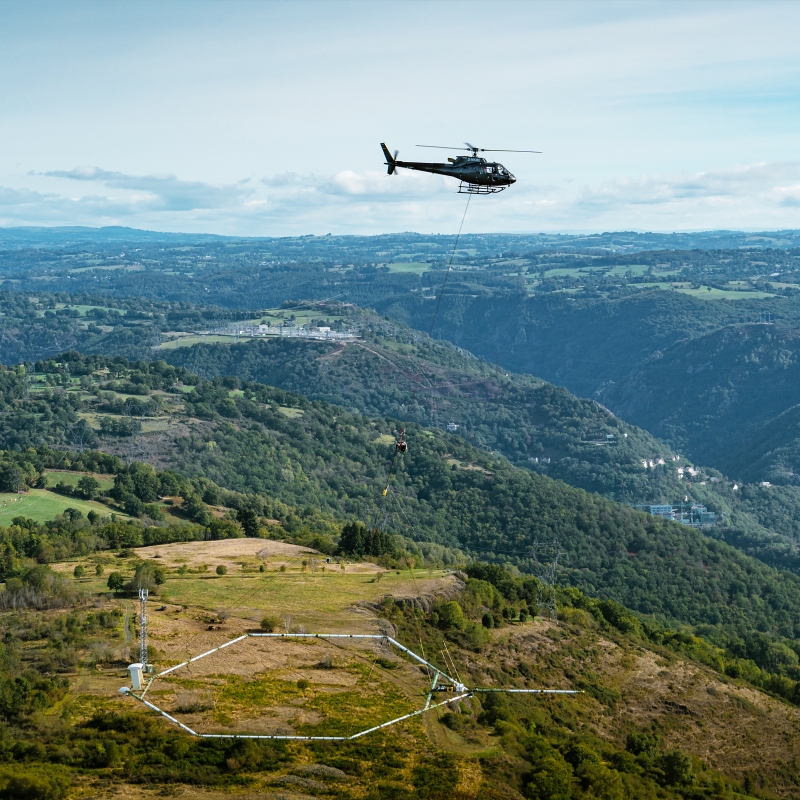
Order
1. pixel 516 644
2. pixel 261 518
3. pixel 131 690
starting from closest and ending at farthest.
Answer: pixel 131 690 < pixel 516 644 < pixel 261 518

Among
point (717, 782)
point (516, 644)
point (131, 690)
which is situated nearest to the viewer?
point (131, 690)

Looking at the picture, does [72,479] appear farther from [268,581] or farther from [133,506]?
[268,581]

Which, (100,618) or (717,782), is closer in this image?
(717,782)

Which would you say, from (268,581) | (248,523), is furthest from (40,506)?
(268,581)

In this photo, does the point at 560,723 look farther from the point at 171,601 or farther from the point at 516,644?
the point at 171,601

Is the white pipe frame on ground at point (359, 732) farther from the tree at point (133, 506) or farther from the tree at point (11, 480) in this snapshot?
the tree at point (11, 480)

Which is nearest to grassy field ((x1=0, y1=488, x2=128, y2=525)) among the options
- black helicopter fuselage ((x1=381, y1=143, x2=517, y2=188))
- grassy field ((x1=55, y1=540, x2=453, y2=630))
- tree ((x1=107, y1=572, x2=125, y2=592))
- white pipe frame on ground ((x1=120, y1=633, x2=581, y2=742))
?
grassy field ((x1=55, y1=540, x2=453, y2=630))

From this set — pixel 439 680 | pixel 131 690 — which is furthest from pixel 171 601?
pixel 439 680

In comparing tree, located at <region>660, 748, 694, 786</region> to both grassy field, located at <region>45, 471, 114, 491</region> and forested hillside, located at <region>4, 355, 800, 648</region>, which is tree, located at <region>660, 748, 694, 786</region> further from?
grassy field, located at <region>45, 471, 114, 491</region>
